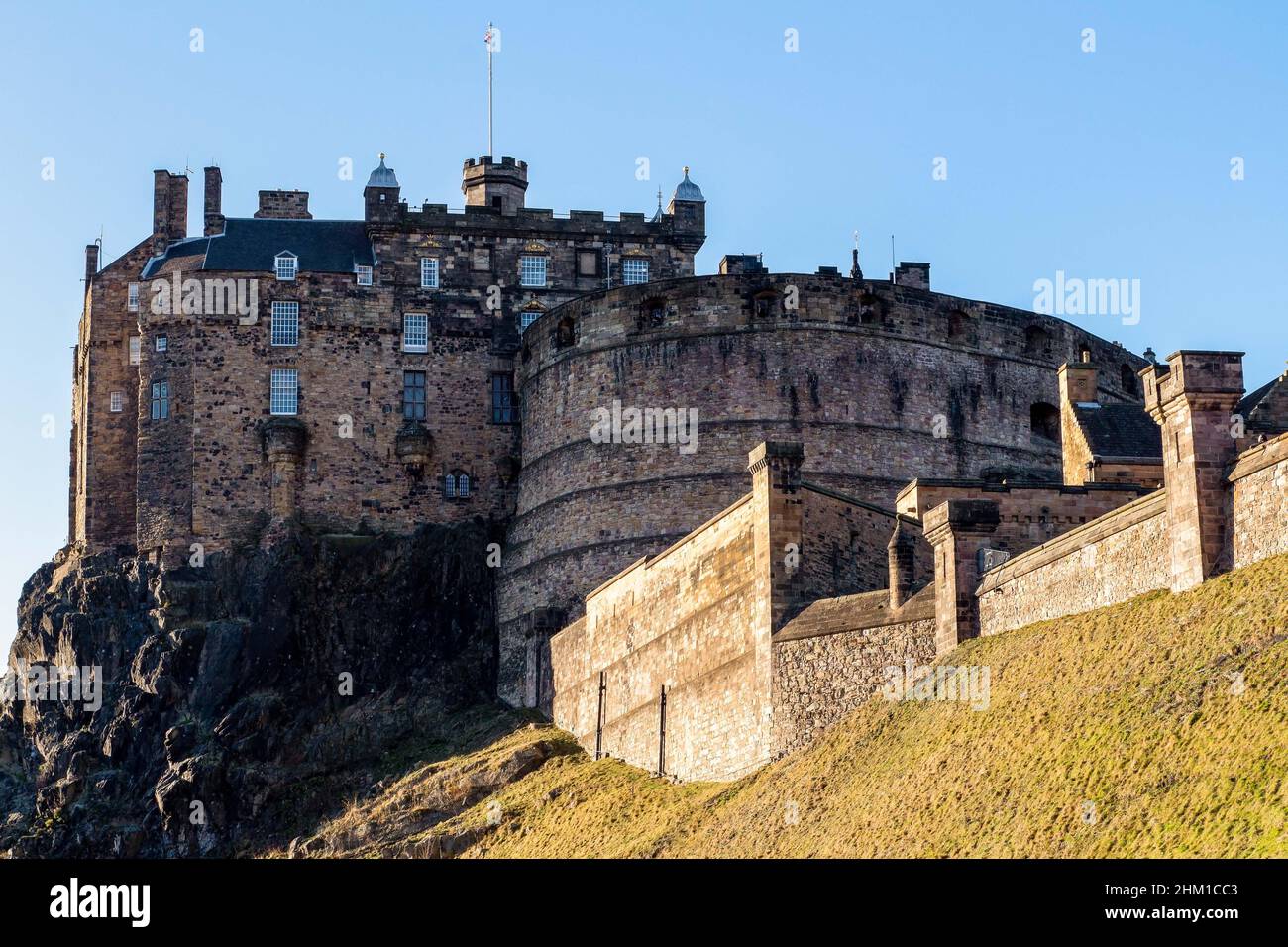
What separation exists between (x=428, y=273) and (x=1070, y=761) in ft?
132

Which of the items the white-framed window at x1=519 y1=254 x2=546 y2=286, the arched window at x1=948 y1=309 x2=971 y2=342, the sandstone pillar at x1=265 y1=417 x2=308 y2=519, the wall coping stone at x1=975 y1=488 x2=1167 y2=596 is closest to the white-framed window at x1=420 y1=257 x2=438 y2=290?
the white-framed window at x1=519 y1=254 x2=546 y2=286

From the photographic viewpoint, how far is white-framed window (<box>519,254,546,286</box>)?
66.4 metres

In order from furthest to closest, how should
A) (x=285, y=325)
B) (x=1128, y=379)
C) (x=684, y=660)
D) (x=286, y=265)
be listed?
(x=286, y=265) → (x=285, y=325) → (x=1128, y=379) → (x=684, y=660)

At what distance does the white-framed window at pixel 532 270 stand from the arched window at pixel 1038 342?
48.6 feet

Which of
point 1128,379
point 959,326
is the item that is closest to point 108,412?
point 959,326

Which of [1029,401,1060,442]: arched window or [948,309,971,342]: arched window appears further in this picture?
[1029,401,1060,442]: arched window

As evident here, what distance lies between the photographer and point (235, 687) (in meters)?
60.1

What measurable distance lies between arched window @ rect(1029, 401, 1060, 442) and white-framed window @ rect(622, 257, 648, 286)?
42.7 feet

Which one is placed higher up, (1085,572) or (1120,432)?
(1120,432)

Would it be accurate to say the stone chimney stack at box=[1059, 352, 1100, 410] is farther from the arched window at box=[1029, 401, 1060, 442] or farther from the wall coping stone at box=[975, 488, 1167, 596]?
the wall coping stone at box=[975, 488, 1167, 596]

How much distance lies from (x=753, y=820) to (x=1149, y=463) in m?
13.3

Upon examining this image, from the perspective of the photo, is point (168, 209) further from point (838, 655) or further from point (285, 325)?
point (838, 655)

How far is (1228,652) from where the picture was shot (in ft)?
89.0
